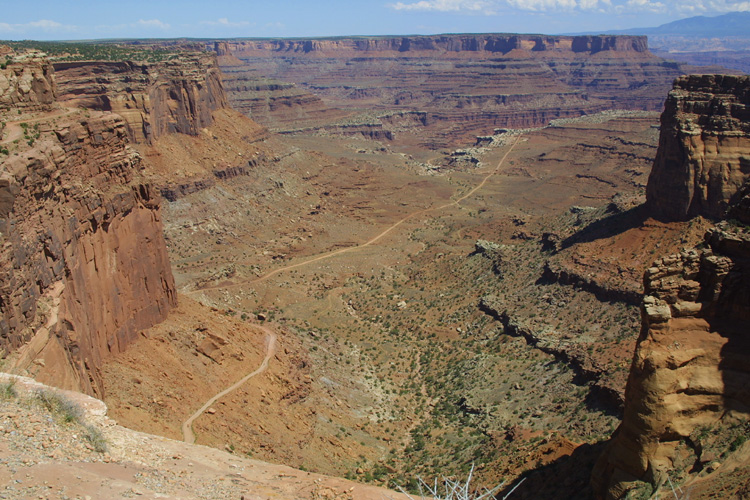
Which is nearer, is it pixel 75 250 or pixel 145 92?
pixel 75 250

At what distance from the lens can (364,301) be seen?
185 feet

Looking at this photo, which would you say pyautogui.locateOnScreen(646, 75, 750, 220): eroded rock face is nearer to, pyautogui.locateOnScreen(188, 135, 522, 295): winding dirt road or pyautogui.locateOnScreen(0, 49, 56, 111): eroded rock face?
pyautogui.locateOnScreen(188, 135, 522, 295): winding dirt road

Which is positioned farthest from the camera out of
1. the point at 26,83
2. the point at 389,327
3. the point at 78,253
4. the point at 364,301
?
the point at 364,301

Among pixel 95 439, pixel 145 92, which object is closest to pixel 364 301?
pixel 145 92

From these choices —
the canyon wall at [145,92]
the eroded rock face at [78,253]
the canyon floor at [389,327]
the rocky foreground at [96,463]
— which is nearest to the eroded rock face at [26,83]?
the eroded rock face at [78,253]

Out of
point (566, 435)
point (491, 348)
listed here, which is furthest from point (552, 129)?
point (566, 435)

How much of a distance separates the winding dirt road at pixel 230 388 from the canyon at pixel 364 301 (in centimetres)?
35

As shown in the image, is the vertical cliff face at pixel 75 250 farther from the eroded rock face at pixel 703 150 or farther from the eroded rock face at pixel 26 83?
the eroded rock face at pixel 703 150

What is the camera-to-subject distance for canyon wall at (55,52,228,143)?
2569 inches

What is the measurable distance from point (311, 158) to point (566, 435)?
88.2 m

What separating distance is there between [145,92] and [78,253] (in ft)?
161

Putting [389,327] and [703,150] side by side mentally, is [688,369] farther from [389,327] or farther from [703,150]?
[389,327]

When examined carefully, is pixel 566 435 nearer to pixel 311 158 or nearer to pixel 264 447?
pixel 264 447

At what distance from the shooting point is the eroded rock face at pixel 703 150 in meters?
43.3
